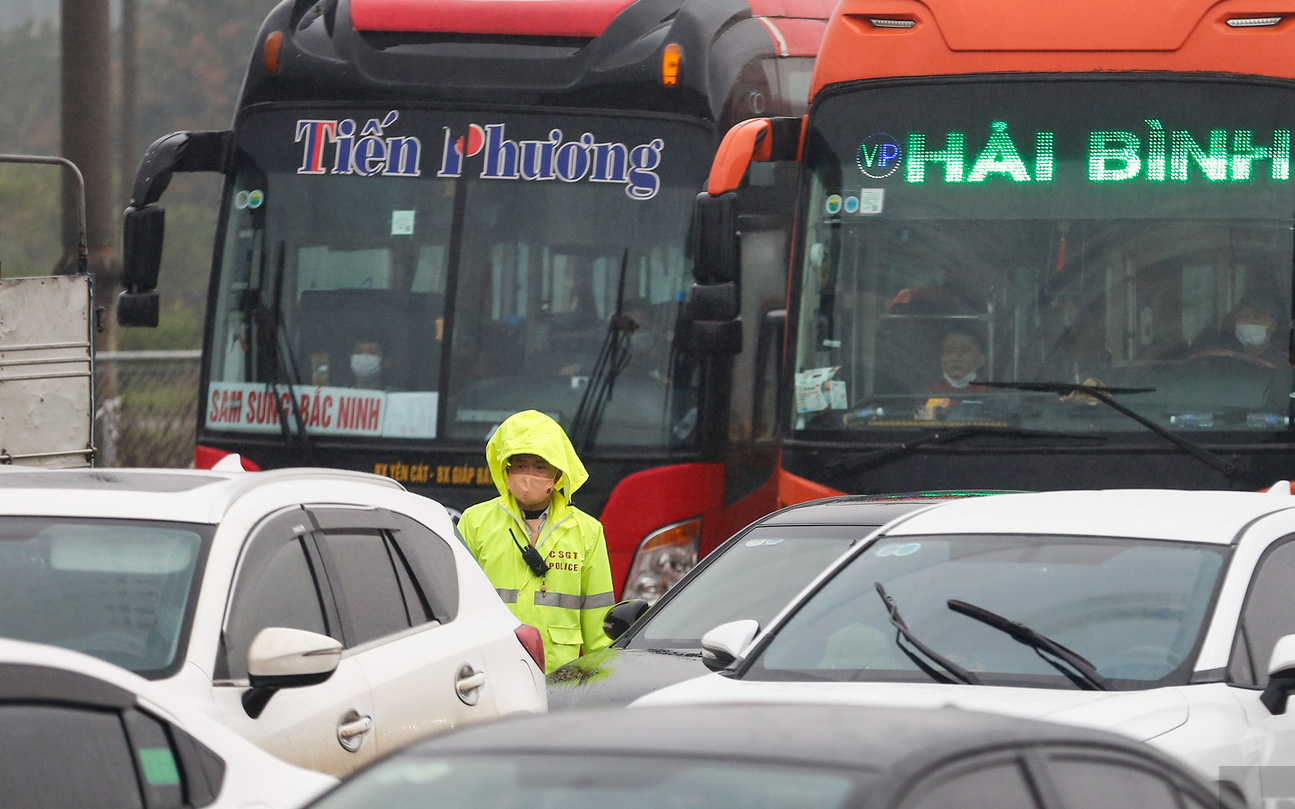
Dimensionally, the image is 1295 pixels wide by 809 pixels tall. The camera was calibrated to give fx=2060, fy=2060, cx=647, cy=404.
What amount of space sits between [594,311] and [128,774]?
262 inches

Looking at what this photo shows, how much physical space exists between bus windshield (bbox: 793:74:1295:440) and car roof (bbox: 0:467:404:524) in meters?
4.19

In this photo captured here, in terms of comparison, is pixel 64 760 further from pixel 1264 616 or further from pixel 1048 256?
pixel 1048 256

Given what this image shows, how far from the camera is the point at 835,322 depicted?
951cm

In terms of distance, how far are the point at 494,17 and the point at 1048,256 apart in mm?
3295

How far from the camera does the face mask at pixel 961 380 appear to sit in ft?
30.7

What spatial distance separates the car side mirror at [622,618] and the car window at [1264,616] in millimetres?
2605

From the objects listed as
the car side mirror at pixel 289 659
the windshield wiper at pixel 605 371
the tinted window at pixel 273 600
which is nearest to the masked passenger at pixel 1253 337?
the windshield wiper at pixel 605 371

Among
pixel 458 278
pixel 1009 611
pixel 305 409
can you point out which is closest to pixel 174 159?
pixel 305 409

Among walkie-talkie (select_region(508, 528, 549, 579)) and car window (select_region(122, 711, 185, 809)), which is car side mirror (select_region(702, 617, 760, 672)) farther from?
car window (select_region(122, 711, 185, 809))

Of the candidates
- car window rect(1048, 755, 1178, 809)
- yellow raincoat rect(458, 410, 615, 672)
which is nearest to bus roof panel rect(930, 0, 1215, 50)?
yellow raincoat rect(458, 410, 615, 672)

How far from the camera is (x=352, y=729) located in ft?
17.7

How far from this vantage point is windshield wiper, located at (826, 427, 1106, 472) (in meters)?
9.22

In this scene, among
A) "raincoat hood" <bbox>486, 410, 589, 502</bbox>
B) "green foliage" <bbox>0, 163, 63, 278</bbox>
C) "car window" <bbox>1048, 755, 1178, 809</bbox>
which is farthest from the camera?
"green foliage" <bbox>0, 163, 63, 278</bbox>

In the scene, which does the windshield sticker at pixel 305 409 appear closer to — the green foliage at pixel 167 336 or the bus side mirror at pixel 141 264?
the bus side mirror at pixel 141 264
